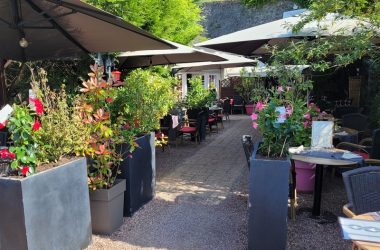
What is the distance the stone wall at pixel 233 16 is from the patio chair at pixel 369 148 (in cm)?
1841

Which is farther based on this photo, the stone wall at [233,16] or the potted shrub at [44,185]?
the stone wall at [233,16]

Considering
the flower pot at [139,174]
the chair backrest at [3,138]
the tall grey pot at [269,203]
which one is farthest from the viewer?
the chair backrest at [3,138]

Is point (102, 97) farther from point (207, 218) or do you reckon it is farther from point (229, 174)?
point (229, 174)

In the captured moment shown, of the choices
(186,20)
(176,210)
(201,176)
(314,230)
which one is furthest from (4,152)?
(186,20)

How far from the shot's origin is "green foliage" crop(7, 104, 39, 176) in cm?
275

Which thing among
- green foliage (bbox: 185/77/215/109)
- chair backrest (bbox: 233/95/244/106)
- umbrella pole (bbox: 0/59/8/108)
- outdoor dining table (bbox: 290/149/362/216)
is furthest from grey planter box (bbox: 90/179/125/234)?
chair backrest (bbox: 233/95/244/106)

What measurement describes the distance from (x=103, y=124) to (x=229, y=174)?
291cm

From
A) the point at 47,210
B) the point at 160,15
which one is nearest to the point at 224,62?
the point at 160,15

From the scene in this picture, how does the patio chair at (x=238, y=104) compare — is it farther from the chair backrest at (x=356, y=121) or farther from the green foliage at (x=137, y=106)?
the green foliage at (x=137, y=106)

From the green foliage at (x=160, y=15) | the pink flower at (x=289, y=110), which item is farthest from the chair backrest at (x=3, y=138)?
the pink flower at (x=289, y=110)

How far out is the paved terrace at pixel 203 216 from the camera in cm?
346

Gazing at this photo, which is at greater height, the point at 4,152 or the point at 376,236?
the point at 4,152

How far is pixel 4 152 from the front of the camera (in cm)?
279

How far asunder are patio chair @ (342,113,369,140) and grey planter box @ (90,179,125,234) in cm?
469
